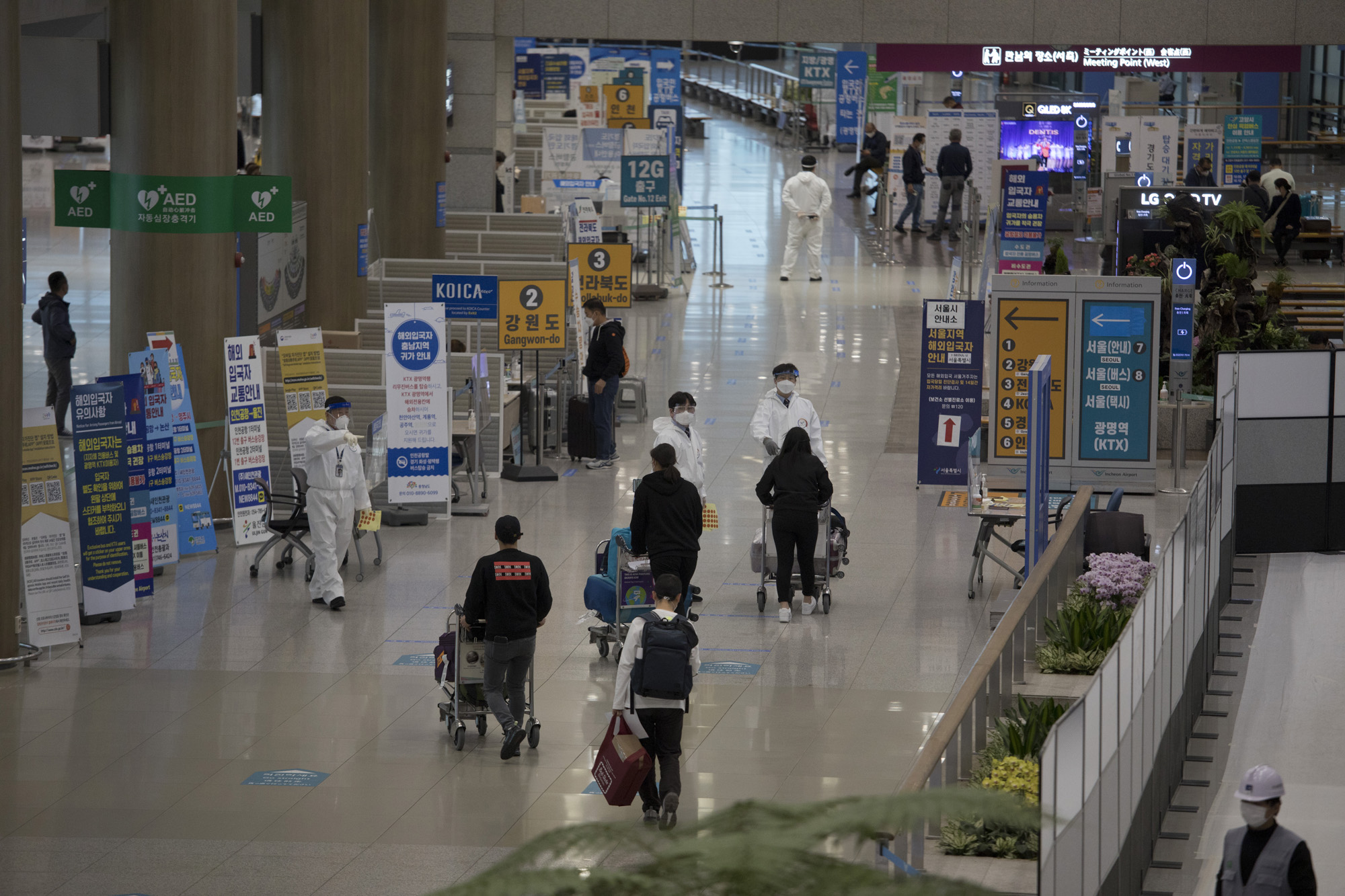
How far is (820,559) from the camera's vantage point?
41.5 feet

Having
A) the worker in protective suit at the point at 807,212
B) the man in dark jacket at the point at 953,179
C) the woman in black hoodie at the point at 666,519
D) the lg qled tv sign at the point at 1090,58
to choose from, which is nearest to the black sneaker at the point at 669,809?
the woman in black hoodie at the point at 666,519

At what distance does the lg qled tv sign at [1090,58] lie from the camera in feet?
98.1

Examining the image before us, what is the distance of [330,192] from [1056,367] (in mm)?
8517

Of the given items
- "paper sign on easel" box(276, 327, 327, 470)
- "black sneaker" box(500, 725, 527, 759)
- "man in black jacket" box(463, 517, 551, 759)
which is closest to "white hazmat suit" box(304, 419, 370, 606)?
"paper sign on easel" box(276, 327, 327, 470)

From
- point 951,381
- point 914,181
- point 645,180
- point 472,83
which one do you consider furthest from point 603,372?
point 914,181

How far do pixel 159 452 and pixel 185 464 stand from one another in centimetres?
54

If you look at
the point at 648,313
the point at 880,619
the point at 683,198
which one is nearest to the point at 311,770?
the point at 880,619

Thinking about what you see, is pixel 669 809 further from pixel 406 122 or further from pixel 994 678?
pixel 406 122

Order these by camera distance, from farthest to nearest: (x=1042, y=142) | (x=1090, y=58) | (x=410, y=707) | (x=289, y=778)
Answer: (x=1042, y=142), (x=1090, y=58), (x=410, y=707), (x=289, y=778)

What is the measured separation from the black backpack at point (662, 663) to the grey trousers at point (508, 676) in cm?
120

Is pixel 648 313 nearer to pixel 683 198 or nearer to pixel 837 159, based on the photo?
pixel 683 198

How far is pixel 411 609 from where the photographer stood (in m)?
12.6

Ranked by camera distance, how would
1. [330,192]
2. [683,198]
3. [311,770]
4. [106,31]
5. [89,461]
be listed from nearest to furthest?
[311,770] → [89,461] → [106,31] → [330,192] → [683,198]

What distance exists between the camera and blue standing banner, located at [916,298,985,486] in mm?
15281
